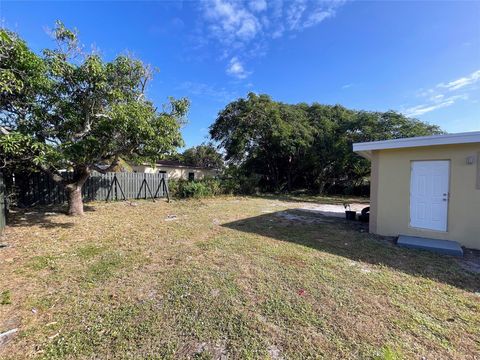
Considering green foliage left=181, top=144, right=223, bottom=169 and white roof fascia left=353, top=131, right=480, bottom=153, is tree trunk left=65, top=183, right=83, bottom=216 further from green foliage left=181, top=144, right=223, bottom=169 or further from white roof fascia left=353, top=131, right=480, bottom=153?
green foliage left=181, top=144, right=223, bottom=169

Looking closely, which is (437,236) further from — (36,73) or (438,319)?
(36,73)

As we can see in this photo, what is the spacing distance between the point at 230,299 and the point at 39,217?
292 inches

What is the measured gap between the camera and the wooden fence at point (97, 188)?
8633 millimetres

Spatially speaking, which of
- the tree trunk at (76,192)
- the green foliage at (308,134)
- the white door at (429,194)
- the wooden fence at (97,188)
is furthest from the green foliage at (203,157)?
the white door at (429,194)

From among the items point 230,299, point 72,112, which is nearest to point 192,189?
point 72,112

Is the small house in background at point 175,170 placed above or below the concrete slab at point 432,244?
above

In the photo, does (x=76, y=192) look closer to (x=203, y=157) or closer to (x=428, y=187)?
(x=428, y=187)

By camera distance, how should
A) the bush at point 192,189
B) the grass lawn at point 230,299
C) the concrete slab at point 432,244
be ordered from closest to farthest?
1. the grass lawn at point 230,299
2. the concrete slab at point 432,244
3. the bush at point 192,189

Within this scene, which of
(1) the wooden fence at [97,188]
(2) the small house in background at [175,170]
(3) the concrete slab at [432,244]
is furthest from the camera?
(2) the small house in background at [175,170]

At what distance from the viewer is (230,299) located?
2.88m

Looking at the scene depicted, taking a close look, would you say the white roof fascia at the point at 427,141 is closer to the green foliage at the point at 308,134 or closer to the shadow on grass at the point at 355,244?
the shadow on grass at the point at 355,244

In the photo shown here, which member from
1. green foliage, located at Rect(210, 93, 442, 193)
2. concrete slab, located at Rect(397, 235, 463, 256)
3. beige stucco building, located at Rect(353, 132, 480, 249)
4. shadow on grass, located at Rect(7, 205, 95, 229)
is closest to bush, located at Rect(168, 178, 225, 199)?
green foliage, located at Rect(210, 93, 442, 193)

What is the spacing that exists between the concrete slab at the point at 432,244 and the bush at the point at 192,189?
32.1 feet

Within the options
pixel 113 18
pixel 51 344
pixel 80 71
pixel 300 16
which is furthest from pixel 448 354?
pixel 113 18
